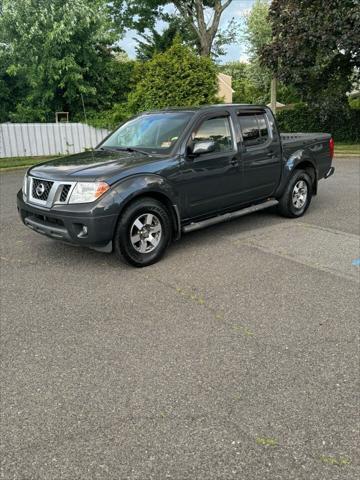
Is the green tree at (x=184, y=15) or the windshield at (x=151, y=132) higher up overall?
the green tree at (x=184, y=15)

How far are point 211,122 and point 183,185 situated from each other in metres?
1.03

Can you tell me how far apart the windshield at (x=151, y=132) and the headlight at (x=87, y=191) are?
1.10 meters

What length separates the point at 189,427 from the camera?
2.44m

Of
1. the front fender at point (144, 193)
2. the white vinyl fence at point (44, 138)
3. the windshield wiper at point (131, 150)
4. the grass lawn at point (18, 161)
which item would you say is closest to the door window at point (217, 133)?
the windshield wiper at point (131, 150)

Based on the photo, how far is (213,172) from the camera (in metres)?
5.48

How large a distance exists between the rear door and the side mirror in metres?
0.79

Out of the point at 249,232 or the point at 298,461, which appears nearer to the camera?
the point at 298,461

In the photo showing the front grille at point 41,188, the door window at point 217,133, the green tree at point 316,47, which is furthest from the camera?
the green tree at point 316,47

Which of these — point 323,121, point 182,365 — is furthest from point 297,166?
point 323,121

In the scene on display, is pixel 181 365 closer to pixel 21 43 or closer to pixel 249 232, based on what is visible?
pixel 249 232

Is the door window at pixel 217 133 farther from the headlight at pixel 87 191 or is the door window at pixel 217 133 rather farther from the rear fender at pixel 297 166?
the headlight at pixel 87 191

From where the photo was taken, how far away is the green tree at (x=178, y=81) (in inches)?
649

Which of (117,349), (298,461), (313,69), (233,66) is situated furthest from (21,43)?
(233,66)

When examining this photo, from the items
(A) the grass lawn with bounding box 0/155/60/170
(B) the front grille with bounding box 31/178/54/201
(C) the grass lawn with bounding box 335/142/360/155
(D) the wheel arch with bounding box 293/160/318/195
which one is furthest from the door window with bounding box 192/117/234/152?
(C) the grass lawn with bounding box 335/142/360/155
